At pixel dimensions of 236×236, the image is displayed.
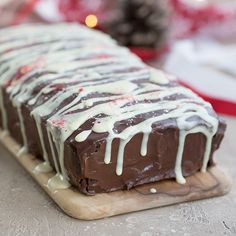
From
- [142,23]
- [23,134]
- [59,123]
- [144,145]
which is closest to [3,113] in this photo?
[23,134]

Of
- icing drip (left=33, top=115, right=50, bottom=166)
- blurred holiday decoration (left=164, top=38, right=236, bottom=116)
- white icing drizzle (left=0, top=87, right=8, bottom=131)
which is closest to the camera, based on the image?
icing drip (left=33, top=115, right=50, bottom=166)

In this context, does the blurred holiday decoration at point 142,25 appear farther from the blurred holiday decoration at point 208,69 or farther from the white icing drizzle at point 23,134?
the white icing drizzle at point 23,134

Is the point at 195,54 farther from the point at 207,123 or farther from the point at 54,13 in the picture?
the point at 207,123

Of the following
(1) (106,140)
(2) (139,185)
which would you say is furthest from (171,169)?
(1) (106,140)

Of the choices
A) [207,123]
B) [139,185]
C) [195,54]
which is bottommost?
[195,54]

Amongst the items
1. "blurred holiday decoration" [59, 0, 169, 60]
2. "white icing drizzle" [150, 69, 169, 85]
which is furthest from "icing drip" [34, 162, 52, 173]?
"blurred holiday decoration" [59, 0, 169, 60]

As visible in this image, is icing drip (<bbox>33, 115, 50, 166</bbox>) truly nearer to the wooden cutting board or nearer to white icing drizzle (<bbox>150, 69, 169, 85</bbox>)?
the wooden cutting board
